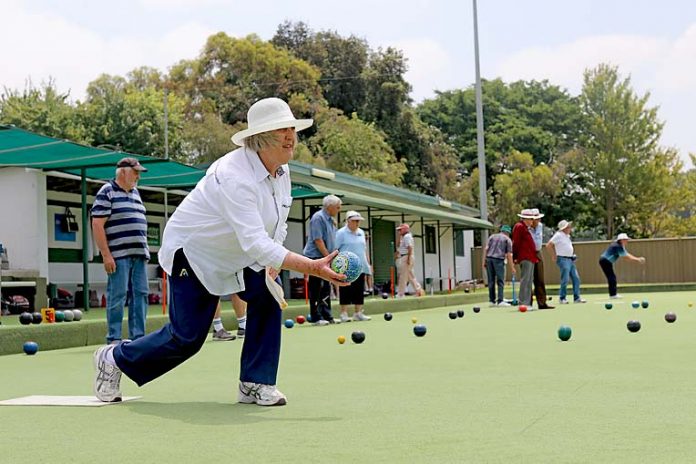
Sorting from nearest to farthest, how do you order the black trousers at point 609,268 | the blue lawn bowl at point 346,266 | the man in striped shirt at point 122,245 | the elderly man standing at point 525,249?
the blue lawn bowl at point 346,266 < the man in striped shirt at point 122,245 < the elderly man standing at point 525,249 < the black trousers at point 609,268

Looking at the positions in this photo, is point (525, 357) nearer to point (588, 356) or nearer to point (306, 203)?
point (588, 356)

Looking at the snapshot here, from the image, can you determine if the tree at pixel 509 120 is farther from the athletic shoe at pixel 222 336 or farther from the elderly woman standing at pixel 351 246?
the athletic shoe at pixel 222 336

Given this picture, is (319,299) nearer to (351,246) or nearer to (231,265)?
(351,246)

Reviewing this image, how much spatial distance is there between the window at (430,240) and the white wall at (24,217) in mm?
16609

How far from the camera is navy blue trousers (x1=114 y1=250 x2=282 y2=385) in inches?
177

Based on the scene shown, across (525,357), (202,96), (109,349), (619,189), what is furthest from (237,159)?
(202,96)

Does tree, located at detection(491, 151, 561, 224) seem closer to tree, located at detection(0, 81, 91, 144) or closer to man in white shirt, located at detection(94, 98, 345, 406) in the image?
tree, located at detection(0, 81, 91, 144)

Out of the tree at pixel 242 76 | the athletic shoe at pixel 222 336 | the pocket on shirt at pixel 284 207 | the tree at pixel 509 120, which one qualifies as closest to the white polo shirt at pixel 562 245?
the athletic shoe at pixel 222 336

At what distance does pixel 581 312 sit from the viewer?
531 inches

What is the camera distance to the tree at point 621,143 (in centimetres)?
4225

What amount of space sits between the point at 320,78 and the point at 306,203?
98.1 ft

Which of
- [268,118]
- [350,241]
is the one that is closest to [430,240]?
[350,241]

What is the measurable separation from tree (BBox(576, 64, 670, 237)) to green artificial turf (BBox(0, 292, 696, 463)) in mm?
35940

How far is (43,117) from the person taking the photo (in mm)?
39844
